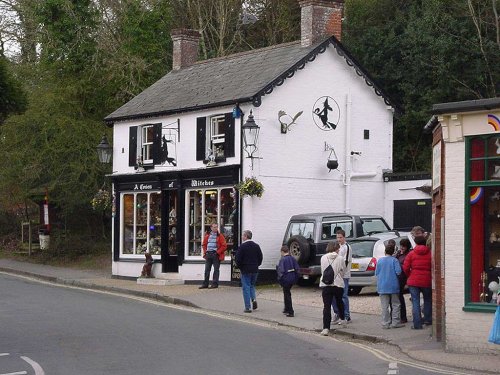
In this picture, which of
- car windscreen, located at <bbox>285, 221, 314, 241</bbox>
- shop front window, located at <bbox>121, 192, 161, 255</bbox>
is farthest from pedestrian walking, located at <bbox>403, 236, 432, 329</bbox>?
shop front window, located at <bbox>121, 192, 161, 255</bbox>

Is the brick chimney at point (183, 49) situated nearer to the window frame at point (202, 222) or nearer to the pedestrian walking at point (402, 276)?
the window frame at point (202, 222)

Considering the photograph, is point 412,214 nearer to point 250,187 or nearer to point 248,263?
point 250,187

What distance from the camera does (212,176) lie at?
30.3m

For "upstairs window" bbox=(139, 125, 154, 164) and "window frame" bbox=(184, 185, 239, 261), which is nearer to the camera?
"window frame" bbox=(184, 185, 239, 261)

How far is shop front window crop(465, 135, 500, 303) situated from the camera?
610 inches

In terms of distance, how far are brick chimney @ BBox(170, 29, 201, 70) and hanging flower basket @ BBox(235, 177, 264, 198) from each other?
369 inches

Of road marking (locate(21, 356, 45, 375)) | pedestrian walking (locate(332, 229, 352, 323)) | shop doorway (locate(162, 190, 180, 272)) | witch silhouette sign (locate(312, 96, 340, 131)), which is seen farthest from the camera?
shop doorway (locate(162, 190, 180, 272))

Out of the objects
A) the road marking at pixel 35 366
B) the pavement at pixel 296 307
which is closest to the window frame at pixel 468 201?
the pavement at pixel 296 307

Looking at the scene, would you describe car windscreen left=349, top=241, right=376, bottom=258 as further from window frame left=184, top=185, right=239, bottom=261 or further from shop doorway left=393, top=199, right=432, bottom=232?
shop doorway left=393, top=199, right=432, bottom=232

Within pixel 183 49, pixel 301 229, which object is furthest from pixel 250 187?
pixel 183 49

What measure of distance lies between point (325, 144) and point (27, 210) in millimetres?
20453

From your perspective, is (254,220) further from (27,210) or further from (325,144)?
(27,210)

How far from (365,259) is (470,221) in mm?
8604

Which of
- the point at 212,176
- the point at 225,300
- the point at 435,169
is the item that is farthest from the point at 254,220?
the point at 435,169
